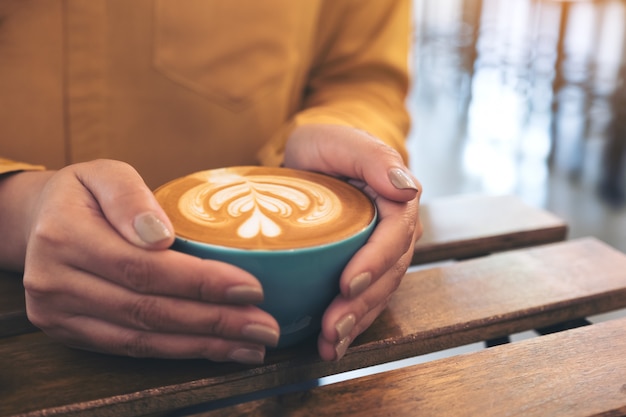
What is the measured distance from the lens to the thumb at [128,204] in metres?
0.58

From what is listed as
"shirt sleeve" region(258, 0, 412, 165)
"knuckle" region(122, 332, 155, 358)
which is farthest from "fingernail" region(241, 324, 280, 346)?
"shirt sleeve" region(258, 0, 412, 165)

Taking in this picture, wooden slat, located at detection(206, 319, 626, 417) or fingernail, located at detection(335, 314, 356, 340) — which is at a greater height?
fingernail, located at detection(335, 314, 356, 340)

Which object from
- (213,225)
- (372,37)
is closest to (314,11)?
(372,37)

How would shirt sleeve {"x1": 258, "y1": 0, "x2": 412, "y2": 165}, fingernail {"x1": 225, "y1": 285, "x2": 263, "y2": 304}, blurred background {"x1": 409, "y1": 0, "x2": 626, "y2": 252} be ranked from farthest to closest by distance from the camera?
blurred background {"x1": 409, "y1": 0, "x2": 626, "y2": 252}
shirt sleeve {"x1": 258, "y1": 0, "x2": 412, "y2": 165}
fingernail {"x1": 225, "y1": 285, "x2": 263, "y2": 304}

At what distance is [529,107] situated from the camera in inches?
214

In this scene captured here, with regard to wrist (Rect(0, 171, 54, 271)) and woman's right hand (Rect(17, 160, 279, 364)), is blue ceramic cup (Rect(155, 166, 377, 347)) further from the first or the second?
wrist (Rect(0, 171, 54, 271))

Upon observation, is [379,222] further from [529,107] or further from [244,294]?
[529,107]

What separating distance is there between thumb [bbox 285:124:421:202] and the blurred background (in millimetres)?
2467

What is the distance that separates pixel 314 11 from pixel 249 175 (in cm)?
52

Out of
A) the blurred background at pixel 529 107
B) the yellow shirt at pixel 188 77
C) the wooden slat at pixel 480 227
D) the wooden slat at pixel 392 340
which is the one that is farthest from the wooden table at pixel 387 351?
the blurred background at pixel 529 107

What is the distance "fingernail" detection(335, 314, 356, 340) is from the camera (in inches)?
25.0

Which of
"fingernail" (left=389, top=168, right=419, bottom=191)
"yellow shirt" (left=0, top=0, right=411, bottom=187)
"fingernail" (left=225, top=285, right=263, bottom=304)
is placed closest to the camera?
"fingernail" (left=225, top=285, right=263, bottom=304)

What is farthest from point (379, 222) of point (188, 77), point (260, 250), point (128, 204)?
point (188, 77)

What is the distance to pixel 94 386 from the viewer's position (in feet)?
2.13
